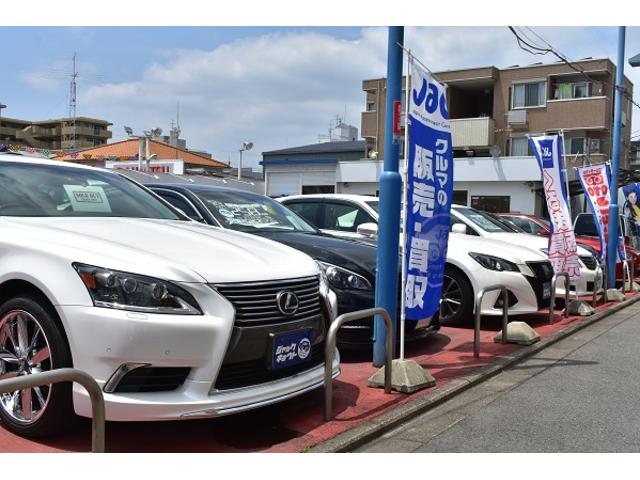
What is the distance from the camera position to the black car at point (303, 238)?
506 centimetres

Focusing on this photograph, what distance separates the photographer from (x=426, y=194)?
482 centimetres

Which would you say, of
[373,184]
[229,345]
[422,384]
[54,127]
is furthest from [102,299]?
[54,127]

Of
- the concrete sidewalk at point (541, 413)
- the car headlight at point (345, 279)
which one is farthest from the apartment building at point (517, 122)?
the car headlight at point (345, 279)

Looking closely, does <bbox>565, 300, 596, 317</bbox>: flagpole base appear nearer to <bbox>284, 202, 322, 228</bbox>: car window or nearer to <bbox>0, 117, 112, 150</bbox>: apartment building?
<bbox>284, 202, 322, 228</bbox>: car window

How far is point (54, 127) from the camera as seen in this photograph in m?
87.2

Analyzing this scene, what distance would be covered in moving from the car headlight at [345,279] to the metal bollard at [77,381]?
2791 millimetres

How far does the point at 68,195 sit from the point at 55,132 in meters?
91.8

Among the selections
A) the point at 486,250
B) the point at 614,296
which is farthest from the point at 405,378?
the point at 614,296

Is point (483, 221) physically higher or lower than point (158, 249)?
higher

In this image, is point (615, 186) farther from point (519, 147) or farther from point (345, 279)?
point (519, 147)

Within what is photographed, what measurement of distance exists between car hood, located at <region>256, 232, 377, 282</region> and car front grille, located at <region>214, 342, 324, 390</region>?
1776 millimetres

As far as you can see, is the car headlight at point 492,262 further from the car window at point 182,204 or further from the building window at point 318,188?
the building window at point 318,188

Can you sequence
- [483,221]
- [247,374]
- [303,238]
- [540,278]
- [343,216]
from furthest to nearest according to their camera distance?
1. [483,221]
2. [343,216]
3. [540,278]
4. [303,238]
5. [247,374]

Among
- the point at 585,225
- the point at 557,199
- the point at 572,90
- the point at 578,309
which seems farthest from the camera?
the point at 572,90
